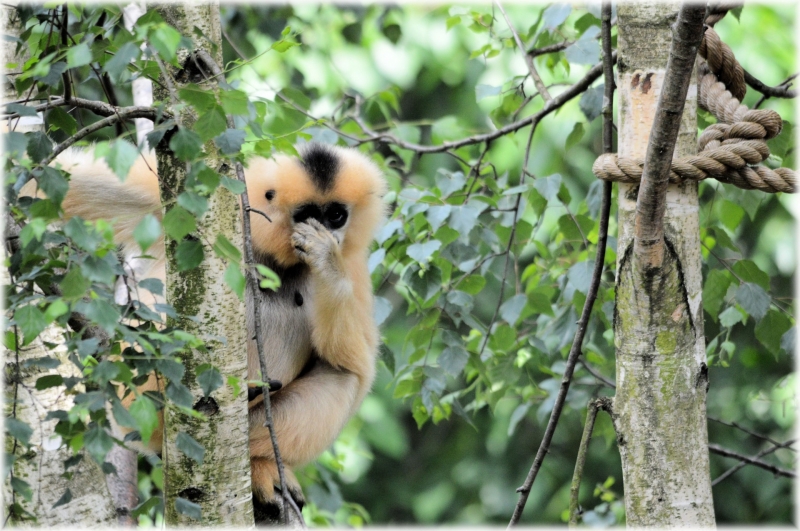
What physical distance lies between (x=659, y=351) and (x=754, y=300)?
0.67m

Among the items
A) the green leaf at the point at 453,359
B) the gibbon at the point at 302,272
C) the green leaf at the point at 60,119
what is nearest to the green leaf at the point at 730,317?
the green leaf at the point at 453,359

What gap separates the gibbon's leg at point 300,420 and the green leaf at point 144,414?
4.93ft

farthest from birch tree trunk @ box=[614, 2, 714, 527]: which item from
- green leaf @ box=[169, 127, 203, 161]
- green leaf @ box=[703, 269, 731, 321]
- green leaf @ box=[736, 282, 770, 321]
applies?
green leaf @ box=[169, 127, 203, 161]

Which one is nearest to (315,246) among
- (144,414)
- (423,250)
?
(423,250)

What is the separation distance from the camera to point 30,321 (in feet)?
4.07

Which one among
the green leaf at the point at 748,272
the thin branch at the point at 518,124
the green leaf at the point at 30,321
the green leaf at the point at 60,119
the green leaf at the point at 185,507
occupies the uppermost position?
the thin branch at the point at 518,124

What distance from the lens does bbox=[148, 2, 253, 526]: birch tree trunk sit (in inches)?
66.9

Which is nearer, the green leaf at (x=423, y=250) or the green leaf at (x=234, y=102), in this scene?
the green leaf at (x=234, y=102)

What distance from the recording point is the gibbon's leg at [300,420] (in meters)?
2.75

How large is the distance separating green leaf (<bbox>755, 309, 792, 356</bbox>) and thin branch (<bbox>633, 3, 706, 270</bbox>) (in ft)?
Result: 2.98

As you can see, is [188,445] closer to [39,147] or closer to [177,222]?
[177,222]

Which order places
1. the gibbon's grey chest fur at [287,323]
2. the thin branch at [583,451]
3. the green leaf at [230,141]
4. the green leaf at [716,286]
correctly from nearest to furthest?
the green leaf at [230,141] < the thin branch at [583,451] < the green leaf at [716,286] < the gibbon's grey chest fur at [287,323]

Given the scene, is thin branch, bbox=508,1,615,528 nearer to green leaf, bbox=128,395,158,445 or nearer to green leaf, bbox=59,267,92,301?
green leaf, bbox=128,395,158,445

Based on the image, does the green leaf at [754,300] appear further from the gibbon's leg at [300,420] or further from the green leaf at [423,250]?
the gibbon's leg at [300,420]
